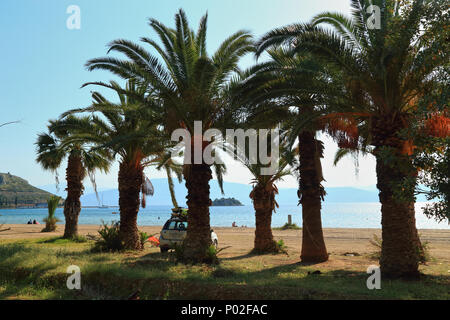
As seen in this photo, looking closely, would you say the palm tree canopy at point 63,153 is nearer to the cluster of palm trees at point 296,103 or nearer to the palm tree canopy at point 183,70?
the cluster of palm trees at point 296,103

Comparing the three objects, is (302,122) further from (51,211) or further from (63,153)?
(51,211)

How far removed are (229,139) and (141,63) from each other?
13.5ft

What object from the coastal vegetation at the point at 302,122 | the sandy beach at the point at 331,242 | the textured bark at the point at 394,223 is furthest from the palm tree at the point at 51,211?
the textured bark at the point at 394,223

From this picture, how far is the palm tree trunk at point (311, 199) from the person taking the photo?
13367 millimetres

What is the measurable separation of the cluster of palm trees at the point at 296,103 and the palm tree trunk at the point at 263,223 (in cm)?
5

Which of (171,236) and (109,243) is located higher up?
(171,236)

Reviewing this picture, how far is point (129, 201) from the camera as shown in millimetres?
16578

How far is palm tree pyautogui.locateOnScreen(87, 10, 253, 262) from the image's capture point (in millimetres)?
12516

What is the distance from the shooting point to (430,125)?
911cm

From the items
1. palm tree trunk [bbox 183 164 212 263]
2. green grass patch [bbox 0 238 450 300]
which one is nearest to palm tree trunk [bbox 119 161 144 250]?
palm tree trunk [bbox 183 164 212 263]

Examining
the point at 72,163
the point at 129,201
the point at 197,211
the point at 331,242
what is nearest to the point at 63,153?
the point at 72,163

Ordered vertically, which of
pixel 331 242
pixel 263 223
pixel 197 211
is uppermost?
pixel 197 211

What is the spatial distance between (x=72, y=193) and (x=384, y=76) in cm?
1871

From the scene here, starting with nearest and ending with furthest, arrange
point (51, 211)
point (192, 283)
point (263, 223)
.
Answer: point (192, 283)
point (263, 223)
point (51, 211)
